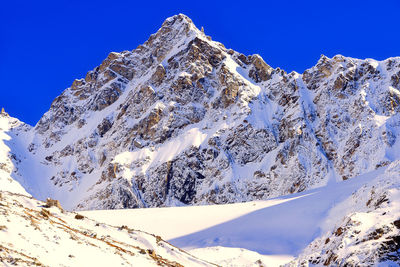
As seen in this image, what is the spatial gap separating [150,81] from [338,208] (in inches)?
4614

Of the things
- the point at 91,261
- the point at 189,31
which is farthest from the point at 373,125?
the point at 91,261

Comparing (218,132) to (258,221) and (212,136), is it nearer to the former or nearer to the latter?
(212,136)

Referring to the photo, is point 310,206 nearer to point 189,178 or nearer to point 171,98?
point 189,178

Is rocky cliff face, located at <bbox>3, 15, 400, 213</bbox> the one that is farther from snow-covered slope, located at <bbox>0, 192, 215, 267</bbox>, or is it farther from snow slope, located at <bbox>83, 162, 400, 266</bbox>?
snow-covered slope, located at <bbox>0, 192, 215, 267</bbox>

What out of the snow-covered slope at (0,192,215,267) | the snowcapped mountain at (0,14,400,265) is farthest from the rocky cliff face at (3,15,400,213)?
the snow-covered slope at (0,192,215,267)

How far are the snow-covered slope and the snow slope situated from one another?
8.22 m

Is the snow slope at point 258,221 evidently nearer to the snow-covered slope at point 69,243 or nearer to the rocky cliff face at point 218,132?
the snow-covered slope at point 69,243

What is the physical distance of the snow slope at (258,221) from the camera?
30.8 meters

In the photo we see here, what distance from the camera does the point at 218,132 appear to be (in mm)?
119188

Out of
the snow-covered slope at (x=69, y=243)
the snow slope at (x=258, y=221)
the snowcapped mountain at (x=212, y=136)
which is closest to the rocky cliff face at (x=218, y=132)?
the snowcapped mountain at (x=212, y=136)

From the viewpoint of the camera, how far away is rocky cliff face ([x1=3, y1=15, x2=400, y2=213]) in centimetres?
10394

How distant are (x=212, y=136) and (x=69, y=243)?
10256 centimetres

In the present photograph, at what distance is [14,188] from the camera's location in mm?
113875

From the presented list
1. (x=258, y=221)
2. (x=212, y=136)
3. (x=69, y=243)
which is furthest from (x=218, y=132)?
(x=69, y=243)
